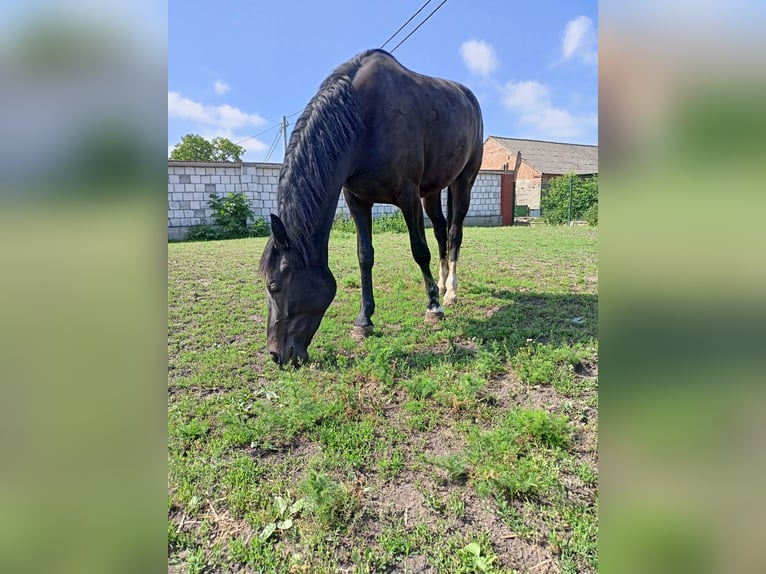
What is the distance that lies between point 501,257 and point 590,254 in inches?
71.2

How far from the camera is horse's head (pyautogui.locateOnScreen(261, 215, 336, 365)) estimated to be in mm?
2605

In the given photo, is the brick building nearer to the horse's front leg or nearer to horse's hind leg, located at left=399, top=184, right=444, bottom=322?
horse's hind leg, located at left=399, top=184, right=444, bottom=322

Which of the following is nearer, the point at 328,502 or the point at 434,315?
the point at 328,502

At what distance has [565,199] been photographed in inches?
737

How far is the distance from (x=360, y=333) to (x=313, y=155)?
154cm

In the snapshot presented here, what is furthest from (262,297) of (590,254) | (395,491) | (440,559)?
(590,254)

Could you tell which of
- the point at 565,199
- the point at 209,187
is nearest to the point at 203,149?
the point at 209,187

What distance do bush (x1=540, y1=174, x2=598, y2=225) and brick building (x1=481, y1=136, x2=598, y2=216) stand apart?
7.20m

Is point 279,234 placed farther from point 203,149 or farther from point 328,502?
point 203,149

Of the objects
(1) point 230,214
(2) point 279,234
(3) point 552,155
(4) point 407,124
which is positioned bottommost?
(2) point 279,234

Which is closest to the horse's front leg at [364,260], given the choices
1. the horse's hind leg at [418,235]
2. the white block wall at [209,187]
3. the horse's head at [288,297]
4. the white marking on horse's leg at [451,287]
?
the horse's hind leg at [418,235]

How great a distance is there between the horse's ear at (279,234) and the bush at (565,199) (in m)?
17.8

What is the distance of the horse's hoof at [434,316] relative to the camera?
12.2 ft
